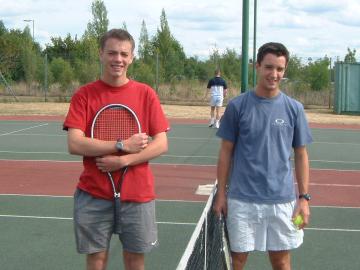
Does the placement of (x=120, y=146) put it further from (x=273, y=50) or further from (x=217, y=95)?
(x=217, y=95)

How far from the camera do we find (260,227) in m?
4.23

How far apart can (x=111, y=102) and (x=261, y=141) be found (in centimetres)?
100

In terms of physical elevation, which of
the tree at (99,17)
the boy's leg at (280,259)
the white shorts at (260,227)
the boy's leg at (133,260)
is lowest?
→ the boy's leg at (280,259)

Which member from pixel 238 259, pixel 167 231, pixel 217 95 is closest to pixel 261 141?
pixel 238 259

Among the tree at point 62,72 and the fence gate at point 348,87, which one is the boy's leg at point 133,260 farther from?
the tree at point 62,72

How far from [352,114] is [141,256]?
2572 cm

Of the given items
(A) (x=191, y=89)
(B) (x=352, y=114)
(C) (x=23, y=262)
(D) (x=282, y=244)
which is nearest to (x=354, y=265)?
(D) (x=282, y=244)

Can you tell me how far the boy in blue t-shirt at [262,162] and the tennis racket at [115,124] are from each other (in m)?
0.67

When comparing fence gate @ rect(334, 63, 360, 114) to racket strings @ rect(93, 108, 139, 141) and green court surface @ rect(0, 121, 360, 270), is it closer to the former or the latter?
green court surface @ rect(0, 121, 360, 270)

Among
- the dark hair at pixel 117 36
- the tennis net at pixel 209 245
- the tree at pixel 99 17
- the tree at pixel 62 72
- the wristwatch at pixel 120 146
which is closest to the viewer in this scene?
the tennis net at pixel 209 245

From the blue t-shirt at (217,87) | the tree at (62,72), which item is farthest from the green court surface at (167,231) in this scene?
the tree at (62,72)

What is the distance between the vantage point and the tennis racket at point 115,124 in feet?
12.6

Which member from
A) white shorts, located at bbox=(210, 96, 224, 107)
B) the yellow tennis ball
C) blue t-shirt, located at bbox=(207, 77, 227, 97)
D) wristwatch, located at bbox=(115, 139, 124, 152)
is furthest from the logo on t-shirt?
blue t-shirt, located at bbox=(207, 77, 227, 97)

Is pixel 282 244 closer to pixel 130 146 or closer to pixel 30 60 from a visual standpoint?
pixel 130 146
